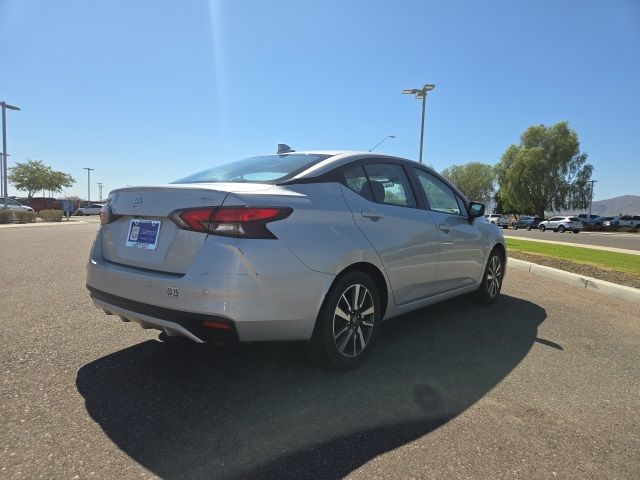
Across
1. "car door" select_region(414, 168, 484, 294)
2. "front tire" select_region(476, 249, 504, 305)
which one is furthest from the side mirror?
"front tire" select_region(476, 249, 504, 305)

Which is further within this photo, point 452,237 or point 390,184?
point 452,237

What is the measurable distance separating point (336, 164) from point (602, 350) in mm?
2949

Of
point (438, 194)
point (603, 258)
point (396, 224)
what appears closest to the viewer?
point (396, 224)

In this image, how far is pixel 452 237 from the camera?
14.8ft

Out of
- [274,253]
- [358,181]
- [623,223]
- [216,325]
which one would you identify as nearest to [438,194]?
[358,181]

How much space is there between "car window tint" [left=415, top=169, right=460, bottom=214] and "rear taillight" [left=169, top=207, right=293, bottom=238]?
2.15 m

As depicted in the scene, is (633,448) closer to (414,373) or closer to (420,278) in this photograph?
(414,373)

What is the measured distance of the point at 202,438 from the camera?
239cm

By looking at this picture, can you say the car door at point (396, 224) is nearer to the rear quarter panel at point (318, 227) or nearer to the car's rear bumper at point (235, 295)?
the rear quarter panel at point (318, 227)

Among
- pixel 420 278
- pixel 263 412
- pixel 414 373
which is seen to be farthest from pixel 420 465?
pixel 420 278

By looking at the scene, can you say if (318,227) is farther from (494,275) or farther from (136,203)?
(494,275)

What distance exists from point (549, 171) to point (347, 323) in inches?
2598

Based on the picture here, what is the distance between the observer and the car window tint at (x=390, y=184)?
147 inches

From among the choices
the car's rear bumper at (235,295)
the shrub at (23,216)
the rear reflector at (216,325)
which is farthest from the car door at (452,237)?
the shrub at (23,216)
